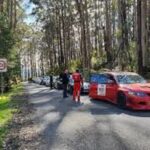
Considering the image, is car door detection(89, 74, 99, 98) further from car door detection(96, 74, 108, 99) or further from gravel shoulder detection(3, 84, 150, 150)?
gravel shoulder detection(3, 84, 150, 150)

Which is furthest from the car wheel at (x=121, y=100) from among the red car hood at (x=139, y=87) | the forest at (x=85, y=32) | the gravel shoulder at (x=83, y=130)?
the forest at (x=85, y=32)

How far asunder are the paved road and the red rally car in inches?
22.9

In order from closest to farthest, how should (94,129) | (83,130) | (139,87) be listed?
(83,130), (94,129), (139,87)

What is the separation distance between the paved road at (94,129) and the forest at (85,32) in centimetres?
1727

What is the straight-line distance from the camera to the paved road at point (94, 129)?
408 inches

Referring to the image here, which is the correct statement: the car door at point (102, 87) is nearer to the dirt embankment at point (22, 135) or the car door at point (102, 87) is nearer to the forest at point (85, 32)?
the dirt embankment at point (22, 135)

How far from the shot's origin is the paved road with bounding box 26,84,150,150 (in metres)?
10.4

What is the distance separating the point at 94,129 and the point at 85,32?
124 feet

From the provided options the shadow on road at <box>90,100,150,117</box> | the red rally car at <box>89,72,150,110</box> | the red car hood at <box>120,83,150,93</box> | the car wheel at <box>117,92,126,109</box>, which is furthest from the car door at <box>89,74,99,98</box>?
the car wheel at <box>117,92,126,109</box>

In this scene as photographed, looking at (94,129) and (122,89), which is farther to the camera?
(122,89)

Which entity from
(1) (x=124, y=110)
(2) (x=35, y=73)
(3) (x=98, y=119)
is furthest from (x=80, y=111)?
(2) (x=35, y=73)

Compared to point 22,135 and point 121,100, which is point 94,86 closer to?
point 121,100

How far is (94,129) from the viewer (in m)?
12.9

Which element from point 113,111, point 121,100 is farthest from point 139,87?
point 113,111
